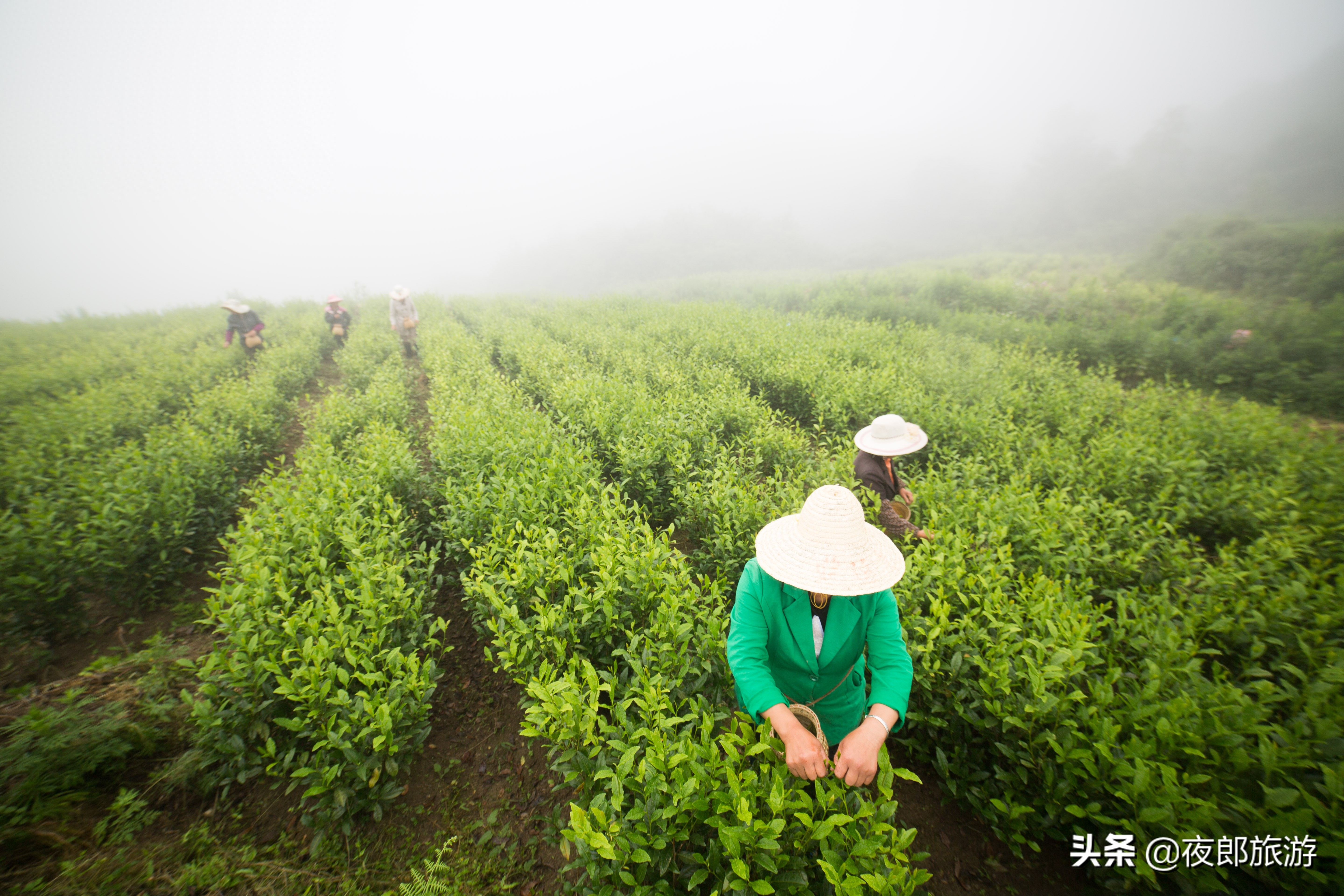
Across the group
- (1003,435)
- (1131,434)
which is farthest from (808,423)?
(1131,434)

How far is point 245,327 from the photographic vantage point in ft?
37.4

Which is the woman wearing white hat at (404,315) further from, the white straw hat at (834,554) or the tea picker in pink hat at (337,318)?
the white straw hat at (834,554)

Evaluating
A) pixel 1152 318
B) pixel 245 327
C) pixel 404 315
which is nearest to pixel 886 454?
pixel 1152 318

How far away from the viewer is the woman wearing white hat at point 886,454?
4520mm

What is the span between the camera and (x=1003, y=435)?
19.1ft

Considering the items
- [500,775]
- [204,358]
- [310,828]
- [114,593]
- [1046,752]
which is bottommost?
[500,775]

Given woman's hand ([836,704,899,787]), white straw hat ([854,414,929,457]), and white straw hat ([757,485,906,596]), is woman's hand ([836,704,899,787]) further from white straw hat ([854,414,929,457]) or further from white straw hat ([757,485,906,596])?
white straw hat ([854,414,929,457])

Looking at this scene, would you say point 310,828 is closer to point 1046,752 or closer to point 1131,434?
point 1046,752

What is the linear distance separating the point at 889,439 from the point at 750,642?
323cm

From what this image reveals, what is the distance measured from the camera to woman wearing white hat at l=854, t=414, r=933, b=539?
178 inches

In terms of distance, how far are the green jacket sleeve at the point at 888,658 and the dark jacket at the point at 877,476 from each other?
96.7 inches

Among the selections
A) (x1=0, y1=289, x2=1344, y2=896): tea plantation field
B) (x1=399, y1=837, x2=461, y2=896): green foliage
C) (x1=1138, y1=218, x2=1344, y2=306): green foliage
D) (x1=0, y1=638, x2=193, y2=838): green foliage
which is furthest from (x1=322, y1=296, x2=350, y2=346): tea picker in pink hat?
(x1=1138, y1=218, x2=1344, y2=306): green foliage

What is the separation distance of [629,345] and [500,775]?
31.7 feet

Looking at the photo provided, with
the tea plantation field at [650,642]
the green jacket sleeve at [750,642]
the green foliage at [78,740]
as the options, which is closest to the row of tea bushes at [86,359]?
the tea plantation field at [650,642]
